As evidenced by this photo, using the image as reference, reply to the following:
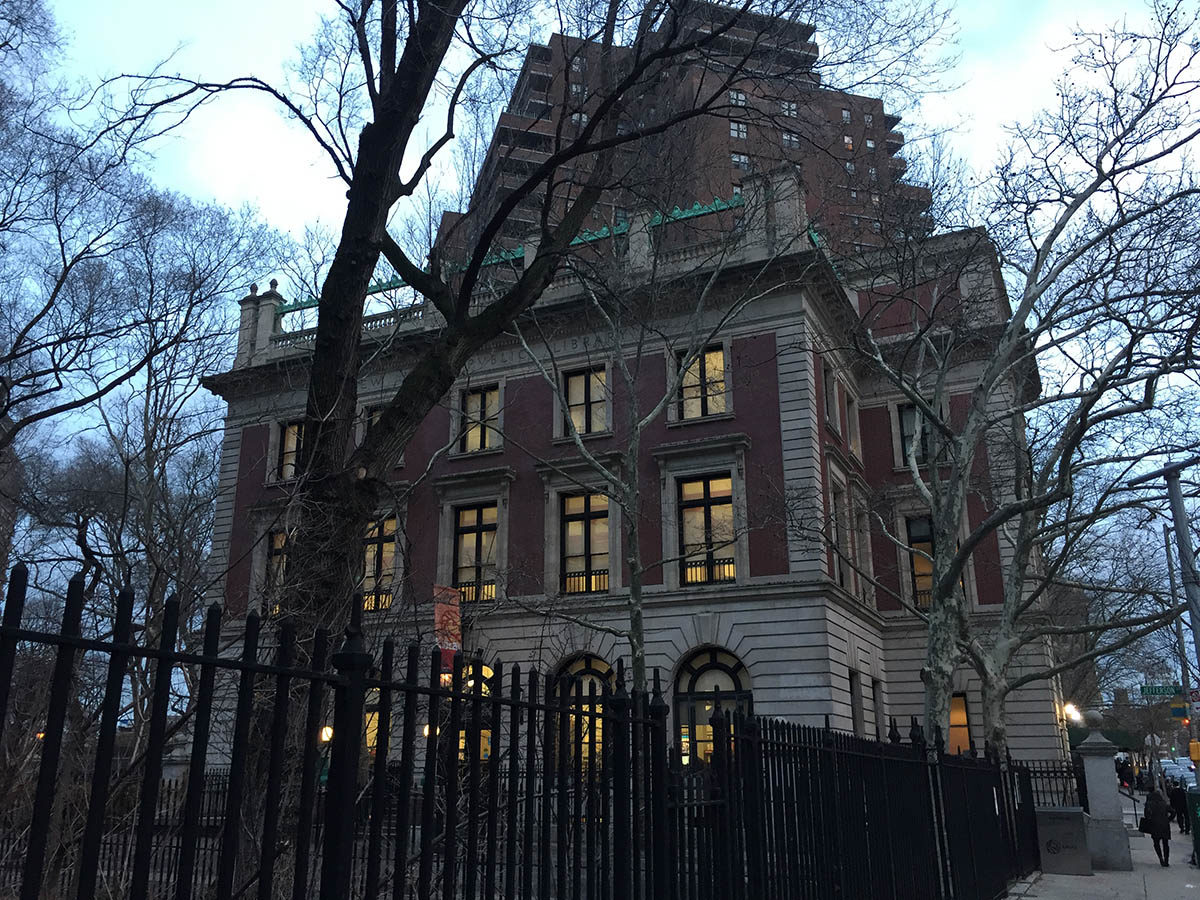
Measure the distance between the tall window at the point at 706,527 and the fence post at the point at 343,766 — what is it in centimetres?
2305

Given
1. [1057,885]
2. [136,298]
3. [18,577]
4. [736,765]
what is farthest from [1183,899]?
[136,298]

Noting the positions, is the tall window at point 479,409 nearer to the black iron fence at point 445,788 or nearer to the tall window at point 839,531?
the tall window at point 839,531

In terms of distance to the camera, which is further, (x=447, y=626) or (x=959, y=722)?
(x=959, y=722)

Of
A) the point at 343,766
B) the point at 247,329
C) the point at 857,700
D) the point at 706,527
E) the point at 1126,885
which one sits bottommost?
the point at 1126,885

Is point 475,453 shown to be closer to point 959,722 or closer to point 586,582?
point 586,582

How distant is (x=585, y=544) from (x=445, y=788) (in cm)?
2147

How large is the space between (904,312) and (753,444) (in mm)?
9672

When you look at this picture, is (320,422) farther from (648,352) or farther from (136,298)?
(648,352)

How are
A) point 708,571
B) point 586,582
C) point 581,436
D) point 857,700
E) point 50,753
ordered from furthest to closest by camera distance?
point 581,436 < point 586,582 < point 857,700 < point 708,571 < point 50,753

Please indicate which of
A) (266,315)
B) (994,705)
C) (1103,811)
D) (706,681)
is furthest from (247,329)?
(1103,811)

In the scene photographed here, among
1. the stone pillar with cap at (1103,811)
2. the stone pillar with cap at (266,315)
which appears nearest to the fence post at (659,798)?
the stone pillar with cap at (1103,811)

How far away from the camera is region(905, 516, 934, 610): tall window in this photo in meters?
30.6

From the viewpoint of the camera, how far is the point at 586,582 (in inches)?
1069

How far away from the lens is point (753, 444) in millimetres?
26203
